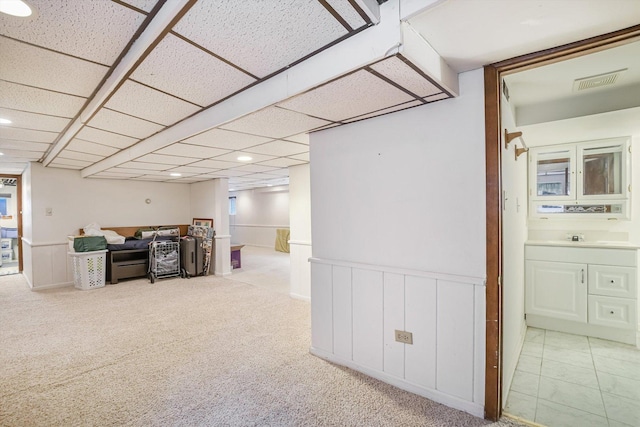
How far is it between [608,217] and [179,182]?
709 cm

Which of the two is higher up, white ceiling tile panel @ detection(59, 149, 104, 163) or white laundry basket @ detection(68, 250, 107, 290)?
white ceiling tile panel @ detection(59, 149, 104, 163)

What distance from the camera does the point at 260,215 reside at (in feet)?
34.5

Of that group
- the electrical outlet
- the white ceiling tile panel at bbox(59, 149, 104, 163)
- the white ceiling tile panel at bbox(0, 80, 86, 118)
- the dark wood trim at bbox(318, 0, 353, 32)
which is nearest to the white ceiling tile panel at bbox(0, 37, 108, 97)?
the white ceiling tile panel at bbox(0, 80, 86, 118)

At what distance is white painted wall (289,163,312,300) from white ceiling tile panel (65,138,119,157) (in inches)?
91.8

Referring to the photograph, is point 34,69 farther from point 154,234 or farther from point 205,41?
point 154,234

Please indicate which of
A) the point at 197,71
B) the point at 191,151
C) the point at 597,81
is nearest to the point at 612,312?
the point at 597,81

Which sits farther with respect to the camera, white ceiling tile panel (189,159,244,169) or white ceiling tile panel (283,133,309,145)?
white ceiling tile panel (189,159,244,169)

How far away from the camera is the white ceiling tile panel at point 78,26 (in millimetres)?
1168

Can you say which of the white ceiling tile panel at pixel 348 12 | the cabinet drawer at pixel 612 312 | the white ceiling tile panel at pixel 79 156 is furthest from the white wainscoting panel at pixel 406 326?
the white ceiling tile panel at pixel 79 156

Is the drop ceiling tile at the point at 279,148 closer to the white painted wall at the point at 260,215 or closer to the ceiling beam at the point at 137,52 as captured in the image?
the ceiling beam at the point at 137,52

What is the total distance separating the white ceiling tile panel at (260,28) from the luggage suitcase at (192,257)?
15.7 ft

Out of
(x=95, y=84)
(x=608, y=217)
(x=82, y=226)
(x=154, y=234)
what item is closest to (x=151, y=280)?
(x=154, y=234)

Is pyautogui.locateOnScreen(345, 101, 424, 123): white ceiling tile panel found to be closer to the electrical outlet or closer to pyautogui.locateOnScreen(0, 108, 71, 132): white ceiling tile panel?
the electrical outlet

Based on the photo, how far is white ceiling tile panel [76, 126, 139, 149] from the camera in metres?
2.80
